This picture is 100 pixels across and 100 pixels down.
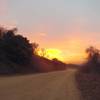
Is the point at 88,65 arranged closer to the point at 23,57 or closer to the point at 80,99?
the point at 23,57

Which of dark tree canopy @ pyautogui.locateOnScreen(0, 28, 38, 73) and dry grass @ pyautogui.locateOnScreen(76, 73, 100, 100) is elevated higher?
Answer: dark tree canopy @ pyautogui.locateOnScreen(0, 28, 38, 73)

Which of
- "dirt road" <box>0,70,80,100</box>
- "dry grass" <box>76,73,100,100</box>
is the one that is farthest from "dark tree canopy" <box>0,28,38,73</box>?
"dirt road" <box>0,70,80,100</box>

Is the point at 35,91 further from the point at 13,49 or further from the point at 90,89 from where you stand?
the point at 13,49

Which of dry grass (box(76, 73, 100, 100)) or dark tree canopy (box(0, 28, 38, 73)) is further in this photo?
dark tree canopy (box(0, 28, 38, 73))

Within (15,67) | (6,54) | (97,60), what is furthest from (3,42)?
(97,60)

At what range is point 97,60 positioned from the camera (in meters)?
106

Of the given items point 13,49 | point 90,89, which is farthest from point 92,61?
point 90,89

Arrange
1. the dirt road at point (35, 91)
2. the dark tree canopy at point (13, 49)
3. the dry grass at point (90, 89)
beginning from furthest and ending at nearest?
the dark tree canopy at point (13, 49) < the dry grass at point (90, 89) < the dirt road at point (35, 91)

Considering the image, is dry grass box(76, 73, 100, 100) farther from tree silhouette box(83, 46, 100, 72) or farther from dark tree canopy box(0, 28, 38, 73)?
tree silhouette box(83, 46, 100, 72)

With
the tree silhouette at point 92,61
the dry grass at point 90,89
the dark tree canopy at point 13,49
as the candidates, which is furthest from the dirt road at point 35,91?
the tree silhouette at point 92,61

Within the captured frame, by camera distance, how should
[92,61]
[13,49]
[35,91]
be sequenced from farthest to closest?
[92,61] < [13,49] < [35,91]

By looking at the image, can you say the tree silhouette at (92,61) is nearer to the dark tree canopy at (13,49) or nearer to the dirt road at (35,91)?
the dark tree canopy at (13,49)

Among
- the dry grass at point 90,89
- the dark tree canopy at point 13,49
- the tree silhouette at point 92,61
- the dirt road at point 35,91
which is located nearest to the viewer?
the dirt road at point 35,91

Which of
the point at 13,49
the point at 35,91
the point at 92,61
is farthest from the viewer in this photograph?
the point at 92,61
